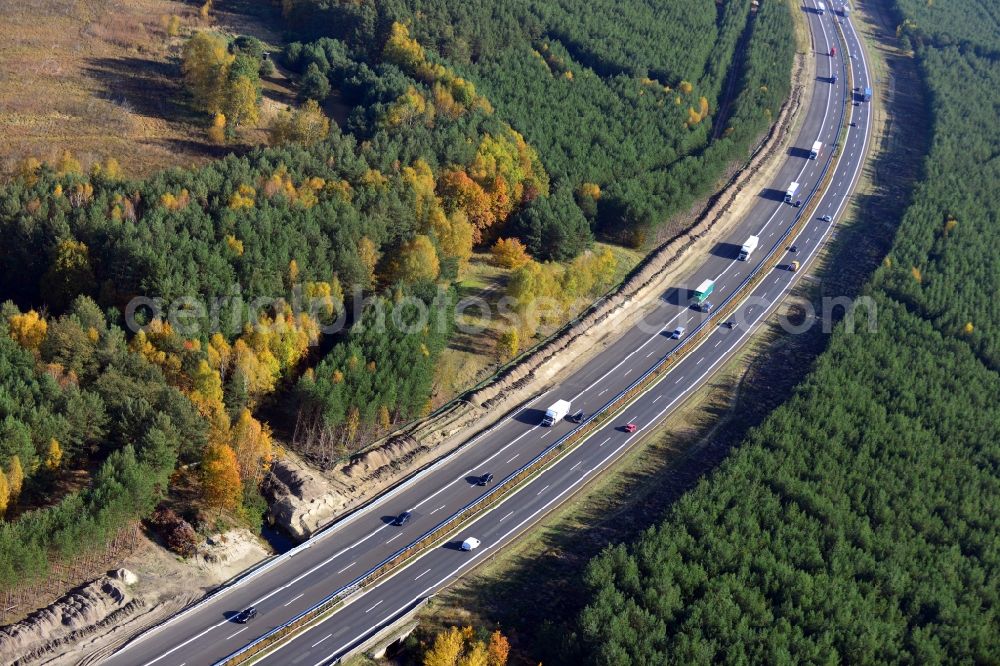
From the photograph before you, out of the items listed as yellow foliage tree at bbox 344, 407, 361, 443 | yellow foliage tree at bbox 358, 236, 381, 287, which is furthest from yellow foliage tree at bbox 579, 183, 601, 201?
yellow foliage tree at bbox 344, 407, 361, 443

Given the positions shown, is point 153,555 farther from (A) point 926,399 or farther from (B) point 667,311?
(A) point 926,399

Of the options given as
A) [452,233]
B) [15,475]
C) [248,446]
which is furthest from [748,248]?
[15,475]

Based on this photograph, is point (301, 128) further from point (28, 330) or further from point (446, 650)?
point (446, 650)

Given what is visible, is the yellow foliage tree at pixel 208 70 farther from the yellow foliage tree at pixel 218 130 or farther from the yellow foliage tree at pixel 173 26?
the yellow foliage tree at pixel 173 26

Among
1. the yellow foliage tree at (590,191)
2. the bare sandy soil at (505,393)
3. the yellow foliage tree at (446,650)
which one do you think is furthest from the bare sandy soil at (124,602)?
the yellow foliage tree at (590,191)

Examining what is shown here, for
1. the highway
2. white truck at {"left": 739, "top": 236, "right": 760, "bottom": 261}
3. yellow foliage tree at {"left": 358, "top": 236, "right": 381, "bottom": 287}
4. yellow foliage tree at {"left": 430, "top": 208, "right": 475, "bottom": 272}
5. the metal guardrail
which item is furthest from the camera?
white truck at {"left": 739, "top": 236, "right": 760, "bottom": 261}

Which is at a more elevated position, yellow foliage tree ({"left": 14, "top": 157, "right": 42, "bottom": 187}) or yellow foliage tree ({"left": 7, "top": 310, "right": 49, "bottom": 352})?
yellow foliage tree ({"left": 14, "top": 157, "right": 42, "bottom": 187})

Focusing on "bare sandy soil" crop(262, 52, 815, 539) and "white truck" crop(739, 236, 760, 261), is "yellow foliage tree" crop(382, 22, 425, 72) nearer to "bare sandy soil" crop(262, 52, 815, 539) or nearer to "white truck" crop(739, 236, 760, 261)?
"bare sandy soil" crop(262, 52, 815, 539)
